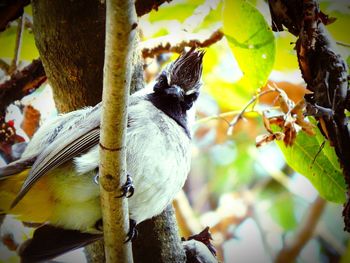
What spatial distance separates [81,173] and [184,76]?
622 millimetres

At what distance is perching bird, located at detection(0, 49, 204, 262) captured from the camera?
1.56 meters

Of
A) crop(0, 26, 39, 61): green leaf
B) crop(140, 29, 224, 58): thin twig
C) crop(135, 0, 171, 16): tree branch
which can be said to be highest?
crop(0, 26, 39, 61): green leaf

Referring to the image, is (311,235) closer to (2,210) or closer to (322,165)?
(322,165)

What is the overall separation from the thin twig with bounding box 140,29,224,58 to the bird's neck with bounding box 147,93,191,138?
0.33 meters

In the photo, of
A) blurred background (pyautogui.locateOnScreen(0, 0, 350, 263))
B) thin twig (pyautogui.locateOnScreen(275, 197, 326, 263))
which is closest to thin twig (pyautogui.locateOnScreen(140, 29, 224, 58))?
blurred background (pyautogui.locateOnScreen(0, 0, 350, 263))

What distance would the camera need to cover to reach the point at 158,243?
1.76 metres

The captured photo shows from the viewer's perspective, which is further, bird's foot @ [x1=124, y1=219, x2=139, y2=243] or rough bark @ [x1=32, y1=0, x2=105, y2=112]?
rough bark @ [x1=32, y1=0, x2=105, y2=112]

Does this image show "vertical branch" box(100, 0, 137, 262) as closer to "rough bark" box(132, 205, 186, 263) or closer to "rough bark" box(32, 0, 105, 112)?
"rough bark" box(132, 205, 186, 263)

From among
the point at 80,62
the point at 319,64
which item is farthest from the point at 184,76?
the point at 319,64

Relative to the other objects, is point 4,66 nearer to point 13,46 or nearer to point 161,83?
point 13,46

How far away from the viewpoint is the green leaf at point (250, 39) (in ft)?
6.09

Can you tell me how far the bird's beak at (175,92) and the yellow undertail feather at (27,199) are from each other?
0.58 m

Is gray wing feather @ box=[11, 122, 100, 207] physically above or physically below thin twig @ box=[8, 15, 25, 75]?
below

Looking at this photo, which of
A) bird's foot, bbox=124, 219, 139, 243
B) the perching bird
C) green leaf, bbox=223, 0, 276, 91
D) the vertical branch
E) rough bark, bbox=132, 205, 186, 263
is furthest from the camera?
green leaf, bbox=223, 0, 276, 91
